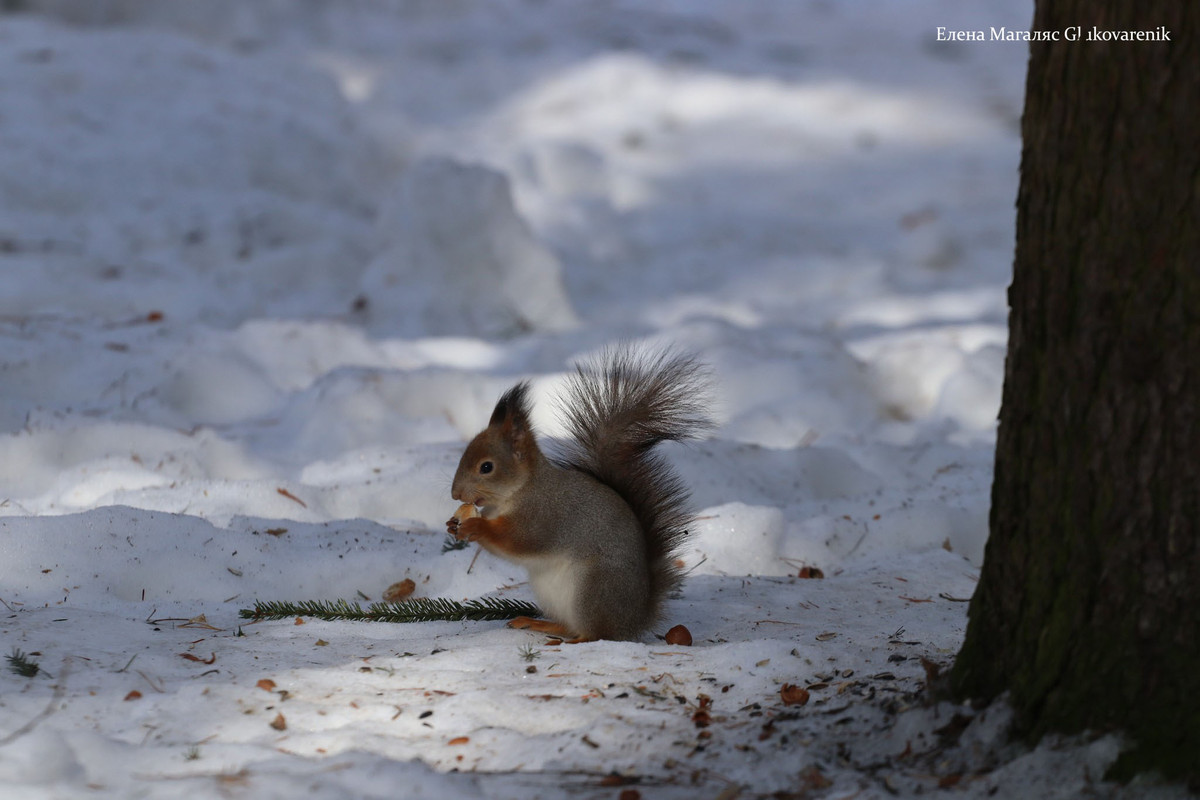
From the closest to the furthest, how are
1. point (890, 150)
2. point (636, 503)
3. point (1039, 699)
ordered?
point (1039, 699)
point (636, 503)
point (890, 150)

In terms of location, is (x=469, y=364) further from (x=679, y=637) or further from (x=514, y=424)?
(x=679, y=637)

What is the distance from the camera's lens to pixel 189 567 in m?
2.66

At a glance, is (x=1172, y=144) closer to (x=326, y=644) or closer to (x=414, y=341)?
(x=326, y=644)

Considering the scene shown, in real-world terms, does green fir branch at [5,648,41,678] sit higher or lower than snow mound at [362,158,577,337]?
lower

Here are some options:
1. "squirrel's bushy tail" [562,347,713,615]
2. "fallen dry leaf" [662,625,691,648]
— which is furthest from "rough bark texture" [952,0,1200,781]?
"squirrel's bushy tail" [562,347,713,615]

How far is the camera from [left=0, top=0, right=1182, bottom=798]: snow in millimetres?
1788

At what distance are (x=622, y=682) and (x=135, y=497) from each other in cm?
172

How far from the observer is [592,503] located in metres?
2.42

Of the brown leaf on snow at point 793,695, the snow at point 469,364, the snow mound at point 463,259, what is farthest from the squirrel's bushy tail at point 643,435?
the snow mound at point 463,259

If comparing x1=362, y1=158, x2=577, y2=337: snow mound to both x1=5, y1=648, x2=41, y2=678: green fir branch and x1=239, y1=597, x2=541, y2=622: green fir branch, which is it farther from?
x1=5, y1=648, x2=41, y2=678: green fir branch

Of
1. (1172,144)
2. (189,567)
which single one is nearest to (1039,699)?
(1172,144)

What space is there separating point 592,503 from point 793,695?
0.63 meters

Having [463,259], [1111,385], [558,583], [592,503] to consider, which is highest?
[463,259]

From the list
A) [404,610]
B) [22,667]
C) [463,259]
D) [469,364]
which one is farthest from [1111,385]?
[463,259]
